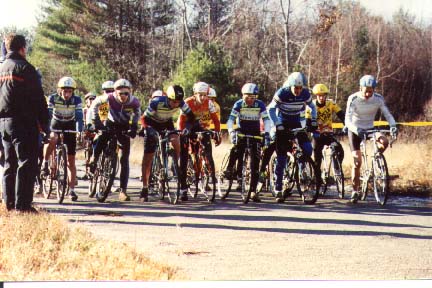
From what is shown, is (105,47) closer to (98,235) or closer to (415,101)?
(98,235)

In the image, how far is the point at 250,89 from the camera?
310 inches

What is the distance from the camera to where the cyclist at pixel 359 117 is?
8211mm

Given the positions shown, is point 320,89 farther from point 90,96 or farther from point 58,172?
point 58,172

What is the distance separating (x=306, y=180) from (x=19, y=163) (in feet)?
10.7

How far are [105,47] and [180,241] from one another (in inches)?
66.2

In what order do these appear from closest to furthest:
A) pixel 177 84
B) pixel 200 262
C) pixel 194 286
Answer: pixel 194 286
pixel 200 262
pixel 177 84

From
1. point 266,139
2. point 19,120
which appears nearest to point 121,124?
point 266,139

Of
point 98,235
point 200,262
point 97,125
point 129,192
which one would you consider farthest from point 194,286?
point 129,192

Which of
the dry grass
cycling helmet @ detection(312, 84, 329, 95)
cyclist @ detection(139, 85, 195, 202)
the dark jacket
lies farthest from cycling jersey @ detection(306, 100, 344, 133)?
the dry grass

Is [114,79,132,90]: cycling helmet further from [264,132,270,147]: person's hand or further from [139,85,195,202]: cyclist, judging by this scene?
[264,132,270,147]: person's hand

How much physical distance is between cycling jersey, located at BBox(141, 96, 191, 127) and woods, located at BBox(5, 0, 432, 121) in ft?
3.72

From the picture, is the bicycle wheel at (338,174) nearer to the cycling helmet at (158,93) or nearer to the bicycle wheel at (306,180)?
the bicycle wheel at (306,180)

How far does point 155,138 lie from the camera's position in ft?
28.1

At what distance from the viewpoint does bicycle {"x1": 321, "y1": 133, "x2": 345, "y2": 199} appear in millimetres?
8992
